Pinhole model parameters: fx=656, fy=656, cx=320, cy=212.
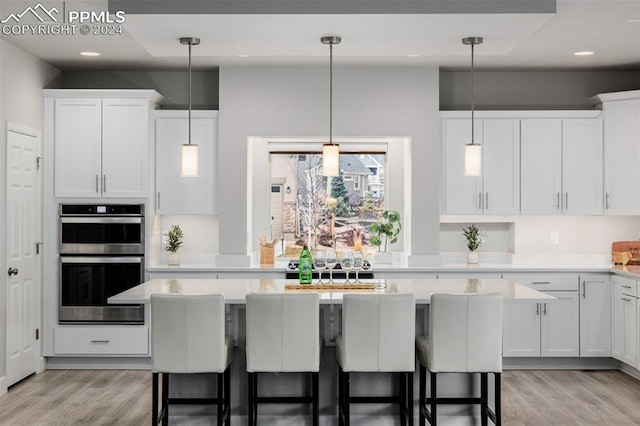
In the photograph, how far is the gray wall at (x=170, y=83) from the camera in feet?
20.8

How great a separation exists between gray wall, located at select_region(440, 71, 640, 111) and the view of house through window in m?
0.99

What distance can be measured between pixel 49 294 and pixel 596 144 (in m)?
5.15

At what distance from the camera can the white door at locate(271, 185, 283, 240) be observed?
21.6 feet

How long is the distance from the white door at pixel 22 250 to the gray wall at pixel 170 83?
933 millimetres

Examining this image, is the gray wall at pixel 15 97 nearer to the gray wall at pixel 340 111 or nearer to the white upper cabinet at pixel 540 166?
the gray wall at pixel 340 111

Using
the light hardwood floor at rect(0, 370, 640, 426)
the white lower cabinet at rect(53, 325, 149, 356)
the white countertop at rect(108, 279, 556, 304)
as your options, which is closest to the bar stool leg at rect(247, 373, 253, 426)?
the light hardwood floor at rect(0, 370, 640, 426)

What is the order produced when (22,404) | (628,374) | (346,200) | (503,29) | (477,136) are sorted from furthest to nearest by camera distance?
(346,200), (477,136), (628,374), (22,404), (503,29)

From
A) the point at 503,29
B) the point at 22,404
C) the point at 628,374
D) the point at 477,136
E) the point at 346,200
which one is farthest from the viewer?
the point at 346,200

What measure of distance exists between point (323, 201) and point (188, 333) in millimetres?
3208

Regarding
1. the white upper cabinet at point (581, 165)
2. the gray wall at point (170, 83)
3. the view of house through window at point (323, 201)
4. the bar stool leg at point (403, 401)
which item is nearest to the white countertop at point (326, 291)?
the bar stool leg at point (403, 401)

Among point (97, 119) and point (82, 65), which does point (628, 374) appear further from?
point (82, 65)

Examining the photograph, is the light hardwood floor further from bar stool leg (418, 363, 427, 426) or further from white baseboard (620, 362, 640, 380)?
bar stool leg (418, 363, 427, 426)

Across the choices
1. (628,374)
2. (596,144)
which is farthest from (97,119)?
(628,374)

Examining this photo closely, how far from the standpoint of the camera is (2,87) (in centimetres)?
509
